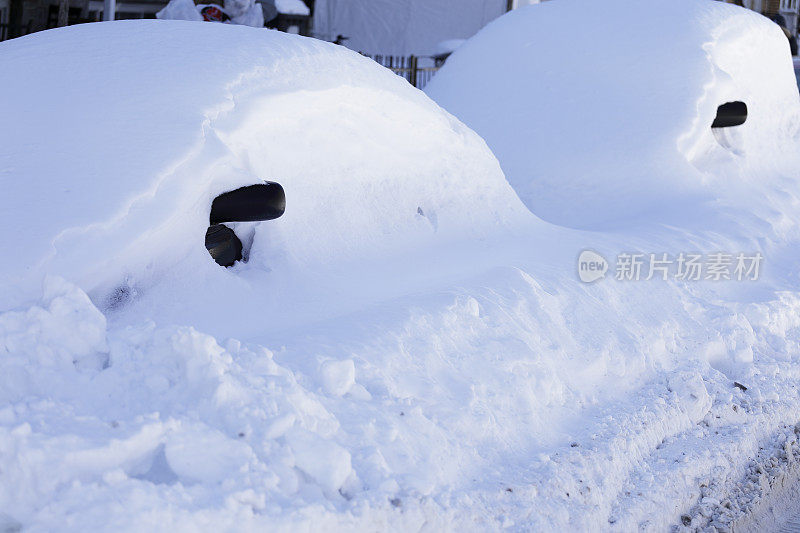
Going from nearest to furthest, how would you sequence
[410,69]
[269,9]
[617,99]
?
[617,99]
[410,69]
[269,9]

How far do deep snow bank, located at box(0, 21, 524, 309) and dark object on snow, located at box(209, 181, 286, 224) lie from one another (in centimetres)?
4

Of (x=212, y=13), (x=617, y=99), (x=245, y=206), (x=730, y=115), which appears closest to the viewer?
(x=245, y=206)

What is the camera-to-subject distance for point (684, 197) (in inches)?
211

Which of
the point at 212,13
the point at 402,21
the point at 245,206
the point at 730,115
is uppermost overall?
the point at 245,206

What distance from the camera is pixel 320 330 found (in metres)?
2.85

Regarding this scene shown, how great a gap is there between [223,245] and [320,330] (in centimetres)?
49

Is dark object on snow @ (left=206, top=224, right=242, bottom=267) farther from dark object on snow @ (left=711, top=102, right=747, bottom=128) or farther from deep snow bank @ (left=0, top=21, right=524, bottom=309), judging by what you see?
dark object on snow @ (left=711, top=102, right=747, bottom=128)

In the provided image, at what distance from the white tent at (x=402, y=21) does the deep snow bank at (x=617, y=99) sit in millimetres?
9253

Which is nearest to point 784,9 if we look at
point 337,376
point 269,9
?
point 269,9

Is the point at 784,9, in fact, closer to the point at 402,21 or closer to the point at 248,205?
the point at 402,21

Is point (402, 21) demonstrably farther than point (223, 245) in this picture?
Yes

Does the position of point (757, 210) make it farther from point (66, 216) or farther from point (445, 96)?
point (66, 216)

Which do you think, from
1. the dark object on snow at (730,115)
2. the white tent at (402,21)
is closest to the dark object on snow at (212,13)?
the white tent at (402,21)

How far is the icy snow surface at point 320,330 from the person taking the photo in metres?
2.10
